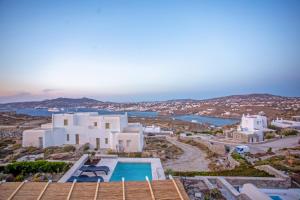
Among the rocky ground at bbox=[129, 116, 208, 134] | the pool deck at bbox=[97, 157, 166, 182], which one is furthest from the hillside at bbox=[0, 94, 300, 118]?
the pool deck at bbox=[97, 157, 166, 182]

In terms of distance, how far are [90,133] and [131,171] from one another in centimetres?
726

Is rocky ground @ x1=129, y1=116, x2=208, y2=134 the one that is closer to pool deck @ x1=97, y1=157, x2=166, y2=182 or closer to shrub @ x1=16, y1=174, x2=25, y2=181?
pool deck @ x1=97, y1=157, x2=166, y2=182

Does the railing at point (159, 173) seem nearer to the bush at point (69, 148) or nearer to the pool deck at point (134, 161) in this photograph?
the pool deck at point (134, 161)

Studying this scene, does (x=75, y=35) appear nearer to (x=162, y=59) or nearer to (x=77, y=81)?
(x=77, y=81)

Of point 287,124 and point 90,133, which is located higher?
point 90,133

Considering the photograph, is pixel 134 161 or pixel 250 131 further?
pixel 250 131

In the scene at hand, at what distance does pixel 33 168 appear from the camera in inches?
408

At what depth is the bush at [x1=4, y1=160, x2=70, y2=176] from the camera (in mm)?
10352

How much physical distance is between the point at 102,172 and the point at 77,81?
6.40m

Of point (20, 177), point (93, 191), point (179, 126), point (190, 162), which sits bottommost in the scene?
point (179, 126)

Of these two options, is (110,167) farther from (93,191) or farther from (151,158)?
(93,191)

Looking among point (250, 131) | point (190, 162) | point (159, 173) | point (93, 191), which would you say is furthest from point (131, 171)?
point (250, 131)

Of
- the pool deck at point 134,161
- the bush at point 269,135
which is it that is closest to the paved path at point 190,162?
the pool deck at point 134,161

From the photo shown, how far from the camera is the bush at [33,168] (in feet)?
34.0
